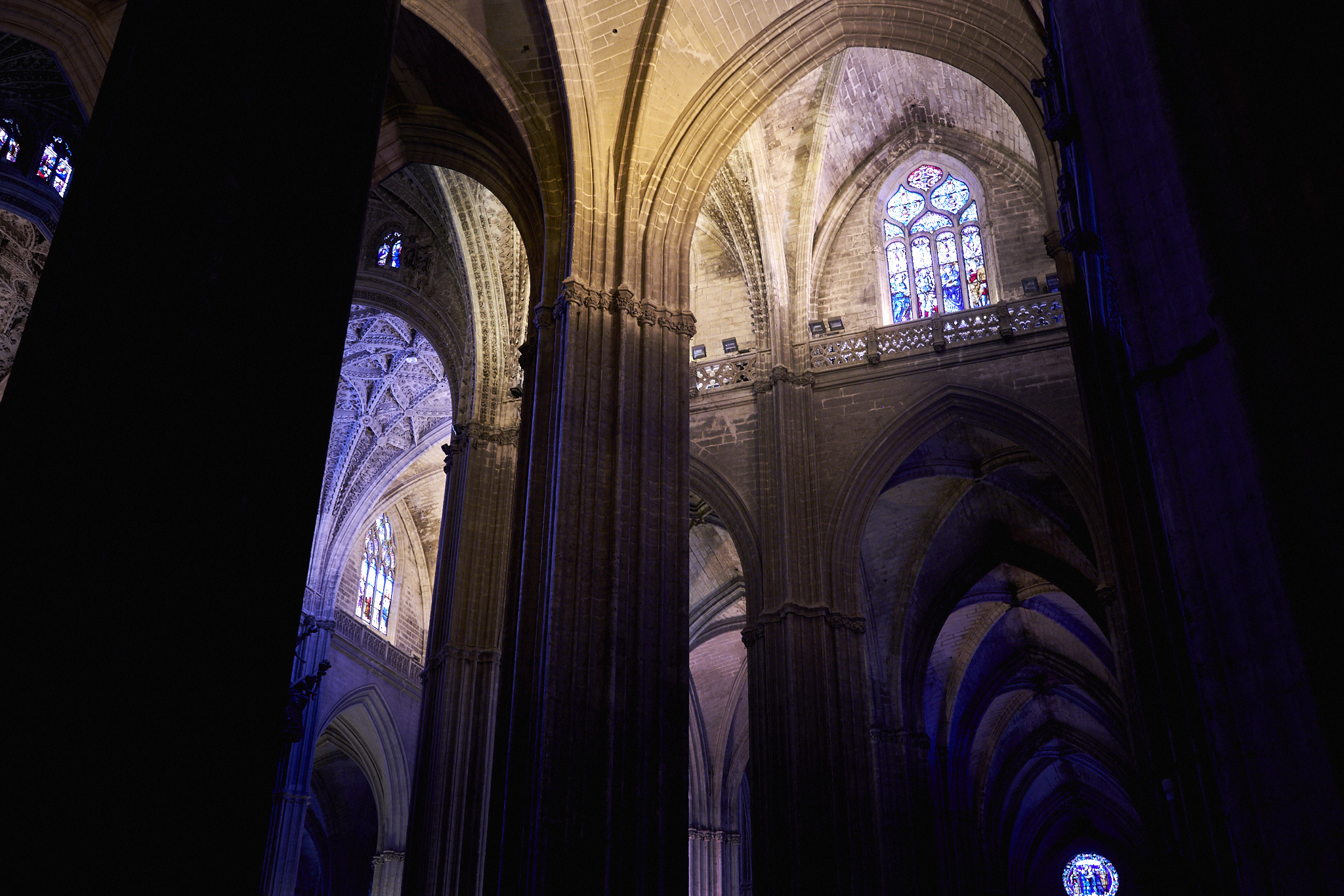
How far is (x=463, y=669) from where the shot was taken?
13.9 m

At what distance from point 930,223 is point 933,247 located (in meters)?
0.44

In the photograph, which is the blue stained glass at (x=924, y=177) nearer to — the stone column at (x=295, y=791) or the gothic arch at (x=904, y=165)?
the gothic arch at (x=904, y=165)

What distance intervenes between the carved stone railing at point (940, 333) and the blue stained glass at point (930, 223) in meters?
1.89

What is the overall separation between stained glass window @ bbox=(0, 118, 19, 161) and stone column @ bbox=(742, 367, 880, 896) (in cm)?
995

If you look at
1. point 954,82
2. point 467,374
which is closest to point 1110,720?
point 954,82

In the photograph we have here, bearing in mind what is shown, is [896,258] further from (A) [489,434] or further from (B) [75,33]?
(B) [75,33]

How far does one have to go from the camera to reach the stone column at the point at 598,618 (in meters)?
8.34

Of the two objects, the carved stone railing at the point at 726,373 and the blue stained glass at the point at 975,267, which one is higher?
the blue stained glass at the point at 975,267

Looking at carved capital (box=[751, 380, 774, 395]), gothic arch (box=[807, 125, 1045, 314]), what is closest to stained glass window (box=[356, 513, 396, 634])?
carved capital (box=[751, 380, 774, 395])

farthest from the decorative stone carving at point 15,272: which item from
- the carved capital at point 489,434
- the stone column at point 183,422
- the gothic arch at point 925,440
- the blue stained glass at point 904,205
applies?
the stone column at point 183,422

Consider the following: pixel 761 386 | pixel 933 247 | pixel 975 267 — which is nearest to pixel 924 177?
pixel 933 247

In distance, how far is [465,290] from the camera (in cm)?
1549

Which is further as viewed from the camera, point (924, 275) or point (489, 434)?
point (924, 275)

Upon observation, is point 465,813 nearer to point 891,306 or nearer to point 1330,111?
point 891,306
